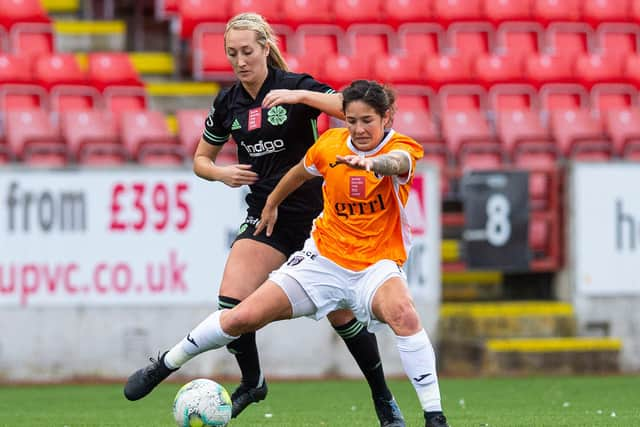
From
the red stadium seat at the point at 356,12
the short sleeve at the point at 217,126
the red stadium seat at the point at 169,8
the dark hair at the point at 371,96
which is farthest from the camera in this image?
the red stadium seat at the point at 356,12

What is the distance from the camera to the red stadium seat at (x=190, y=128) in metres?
12.3

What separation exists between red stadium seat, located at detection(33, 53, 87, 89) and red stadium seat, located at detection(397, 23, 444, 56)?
12.7ft

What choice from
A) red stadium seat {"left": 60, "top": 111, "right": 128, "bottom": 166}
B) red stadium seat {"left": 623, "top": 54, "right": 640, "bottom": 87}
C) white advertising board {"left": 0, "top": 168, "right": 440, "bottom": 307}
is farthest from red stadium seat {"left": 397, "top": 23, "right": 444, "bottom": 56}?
white advertising board {"left": 0, "top": 168, "right": 440, "bottom": 307}

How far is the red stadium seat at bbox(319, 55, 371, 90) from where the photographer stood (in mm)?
14001

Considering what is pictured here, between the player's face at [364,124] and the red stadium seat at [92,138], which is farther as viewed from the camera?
the red stadium seat at [92,138]

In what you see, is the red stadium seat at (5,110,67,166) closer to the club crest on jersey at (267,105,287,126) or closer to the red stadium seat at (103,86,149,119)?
the red stadium seat at (103,86,149,119)

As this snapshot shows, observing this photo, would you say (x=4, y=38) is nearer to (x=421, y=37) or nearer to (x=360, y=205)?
(x=421, y=37)

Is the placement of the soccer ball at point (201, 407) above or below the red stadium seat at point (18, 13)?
below

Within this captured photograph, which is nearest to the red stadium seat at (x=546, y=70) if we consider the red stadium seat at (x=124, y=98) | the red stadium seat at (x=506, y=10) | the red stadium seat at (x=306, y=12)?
the red stadium seat at (x=506, y=10)

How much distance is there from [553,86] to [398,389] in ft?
18.8

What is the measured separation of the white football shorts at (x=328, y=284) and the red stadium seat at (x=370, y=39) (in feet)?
29.6

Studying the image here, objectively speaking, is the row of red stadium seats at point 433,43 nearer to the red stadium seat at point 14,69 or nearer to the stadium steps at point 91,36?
the stadium steps at point 91,36

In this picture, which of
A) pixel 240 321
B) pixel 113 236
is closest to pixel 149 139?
pixel 113 236

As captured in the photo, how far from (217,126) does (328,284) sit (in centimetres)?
125
